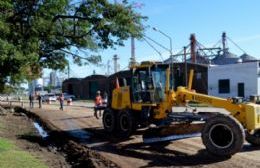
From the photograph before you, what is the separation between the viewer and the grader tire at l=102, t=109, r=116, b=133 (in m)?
22.1

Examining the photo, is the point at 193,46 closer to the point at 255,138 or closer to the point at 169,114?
the point at 169,114

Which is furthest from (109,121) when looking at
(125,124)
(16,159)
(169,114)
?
(16,159)

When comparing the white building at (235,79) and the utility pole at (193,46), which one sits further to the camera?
the utility pole at (193,46)

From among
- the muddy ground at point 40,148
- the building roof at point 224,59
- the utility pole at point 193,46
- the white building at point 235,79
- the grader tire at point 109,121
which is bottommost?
the muddy ground at point 40,148

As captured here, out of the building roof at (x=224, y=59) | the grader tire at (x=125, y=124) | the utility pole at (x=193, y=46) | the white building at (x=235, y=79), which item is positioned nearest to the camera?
the grader tire at (x=125, y=124)

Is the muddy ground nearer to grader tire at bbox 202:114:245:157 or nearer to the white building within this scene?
grader tire at bbox 202:114:245:157

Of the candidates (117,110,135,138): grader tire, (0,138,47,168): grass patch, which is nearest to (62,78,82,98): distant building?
(117,110,135,138): grader tire

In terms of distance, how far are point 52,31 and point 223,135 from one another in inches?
557

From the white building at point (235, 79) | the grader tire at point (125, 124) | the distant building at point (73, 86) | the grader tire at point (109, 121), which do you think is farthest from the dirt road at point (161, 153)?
the distant building at point (73, 86)

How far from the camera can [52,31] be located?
26.9m

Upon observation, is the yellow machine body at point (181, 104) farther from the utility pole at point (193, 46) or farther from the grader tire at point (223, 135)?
the utility pole at point (193, 46)

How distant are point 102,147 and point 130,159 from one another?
9.61 feet

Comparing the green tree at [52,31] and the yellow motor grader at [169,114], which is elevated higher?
the green tree at [52,31]

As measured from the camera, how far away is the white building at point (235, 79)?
56312mm
